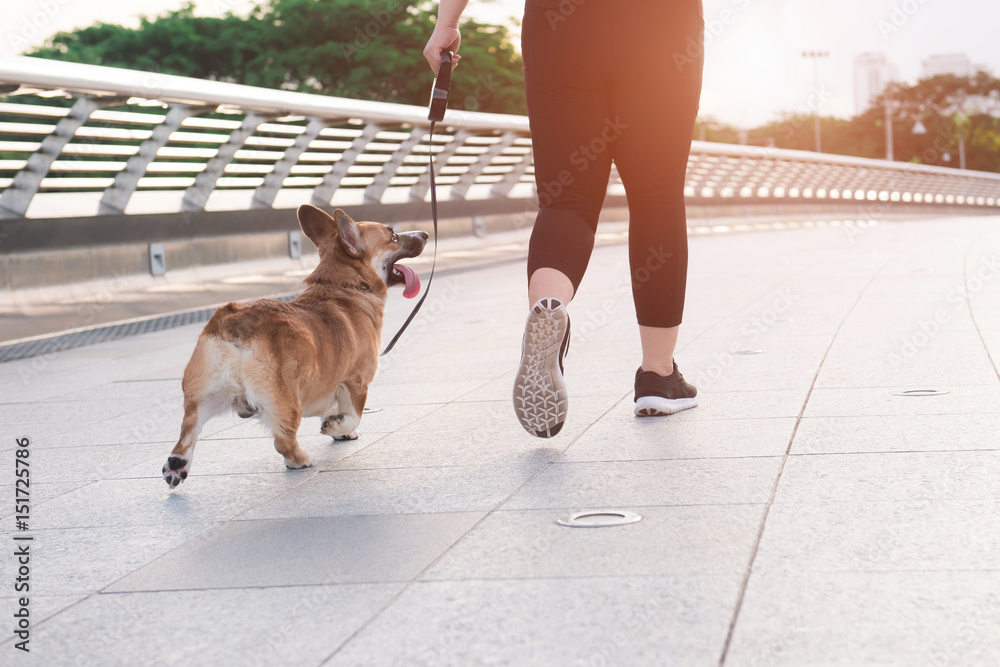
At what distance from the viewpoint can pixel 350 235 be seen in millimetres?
4656

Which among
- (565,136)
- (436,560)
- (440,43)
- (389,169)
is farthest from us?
(389,169)

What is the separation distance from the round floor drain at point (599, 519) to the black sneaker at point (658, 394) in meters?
1.34

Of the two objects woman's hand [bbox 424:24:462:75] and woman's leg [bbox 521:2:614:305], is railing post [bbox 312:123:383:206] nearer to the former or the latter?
woman's hand [bbox 424:24:462:75]

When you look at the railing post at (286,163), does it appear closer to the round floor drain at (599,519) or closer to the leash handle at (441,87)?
the leash handle at (441,87)

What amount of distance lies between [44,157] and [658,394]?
7026 mm

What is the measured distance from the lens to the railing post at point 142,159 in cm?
1063

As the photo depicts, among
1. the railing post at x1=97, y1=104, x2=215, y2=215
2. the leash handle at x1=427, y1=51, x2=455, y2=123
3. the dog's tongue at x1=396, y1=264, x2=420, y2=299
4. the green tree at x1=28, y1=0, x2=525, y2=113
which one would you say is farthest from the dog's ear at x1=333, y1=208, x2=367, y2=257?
the green tree at x1=28, y1=0, x2=525, y2=113

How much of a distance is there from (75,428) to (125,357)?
3.01m

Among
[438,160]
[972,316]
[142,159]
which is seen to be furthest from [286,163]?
[972,316]

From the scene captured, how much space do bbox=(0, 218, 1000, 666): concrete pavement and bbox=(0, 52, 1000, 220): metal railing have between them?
132 cm

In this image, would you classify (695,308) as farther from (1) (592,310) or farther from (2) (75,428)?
(2) (75,428)

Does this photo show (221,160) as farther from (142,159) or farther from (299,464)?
(299,464)

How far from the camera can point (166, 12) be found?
4866 centimetres

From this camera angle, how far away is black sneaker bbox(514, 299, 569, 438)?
379 centimetres
